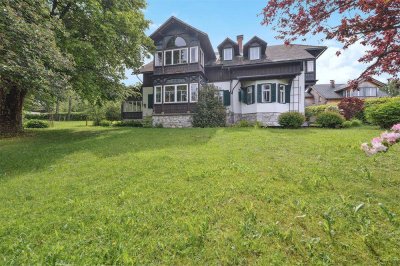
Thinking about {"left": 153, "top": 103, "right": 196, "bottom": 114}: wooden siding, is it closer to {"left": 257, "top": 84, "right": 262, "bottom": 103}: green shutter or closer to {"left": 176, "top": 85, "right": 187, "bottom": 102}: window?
{"left": 176, "top": 85, "right": 187, "bottom": 102}: window

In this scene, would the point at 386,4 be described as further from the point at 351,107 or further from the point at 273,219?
the point at 273,219

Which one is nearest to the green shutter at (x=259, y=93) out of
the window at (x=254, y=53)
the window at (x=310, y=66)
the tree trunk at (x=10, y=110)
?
the window at (x=254, y=53)

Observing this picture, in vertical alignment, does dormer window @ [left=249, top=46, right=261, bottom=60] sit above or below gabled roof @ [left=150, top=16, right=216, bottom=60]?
below

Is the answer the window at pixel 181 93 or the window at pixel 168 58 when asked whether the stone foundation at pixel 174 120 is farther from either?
the window at pixel 168 58

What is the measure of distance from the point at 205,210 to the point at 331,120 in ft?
52.6

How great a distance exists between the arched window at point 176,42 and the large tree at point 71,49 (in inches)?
140

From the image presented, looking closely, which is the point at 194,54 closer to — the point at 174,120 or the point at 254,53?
the point at 254,53

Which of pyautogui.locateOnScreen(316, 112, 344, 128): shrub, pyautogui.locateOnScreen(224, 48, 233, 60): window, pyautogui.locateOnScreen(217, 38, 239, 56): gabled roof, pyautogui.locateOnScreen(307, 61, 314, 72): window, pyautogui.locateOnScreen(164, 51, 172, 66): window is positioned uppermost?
pyautogui.locateOnScreen(217, 38, 239, 56): gabled roof

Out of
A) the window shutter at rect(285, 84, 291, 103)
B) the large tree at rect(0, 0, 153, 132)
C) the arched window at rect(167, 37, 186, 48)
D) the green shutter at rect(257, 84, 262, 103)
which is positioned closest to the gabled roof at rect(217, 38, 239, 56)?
the arched window at rect(167, 37, 186, 48)

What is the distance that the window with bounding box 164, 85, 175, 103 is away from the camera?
2209 cm

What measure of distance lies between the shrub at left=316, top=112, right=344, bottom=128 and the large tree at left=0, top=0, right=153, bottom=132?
13639 mm

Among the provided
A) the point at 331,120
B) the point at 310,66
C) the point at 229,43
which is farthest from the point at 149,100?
the point at 331,120

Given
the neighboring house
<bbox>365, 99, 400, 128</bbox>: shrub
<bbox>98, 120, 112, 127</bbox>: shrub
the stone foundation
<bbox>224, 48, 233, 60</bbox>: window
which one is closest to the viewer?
<bbox>365, 99, 400, 128</bbox>: shrub

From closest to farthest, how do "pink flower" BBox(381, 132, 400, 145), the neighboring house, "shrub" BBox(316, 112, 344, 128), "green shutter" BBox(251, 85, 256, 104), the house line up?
"pink flower" BBox(381, 132, 400, 145)
"shrub" BBox(316, 112, 344, 128)
the house
"green shutter" BBox(251, 85, 256, 104)
the neighboring house
